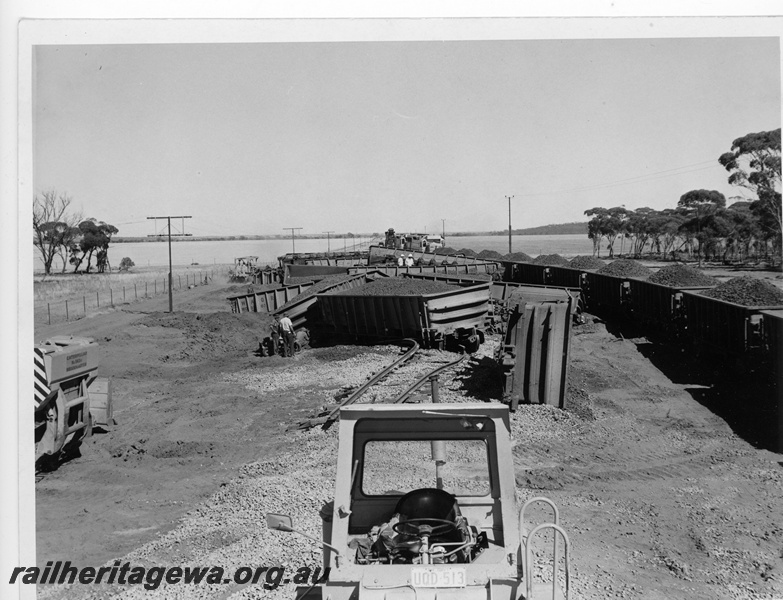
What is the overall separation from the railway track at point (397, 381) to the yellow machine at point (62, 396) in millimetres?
3324

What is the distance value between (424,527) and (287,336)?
48.7ft

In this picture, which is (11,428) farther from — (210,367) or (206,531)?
(210,367)

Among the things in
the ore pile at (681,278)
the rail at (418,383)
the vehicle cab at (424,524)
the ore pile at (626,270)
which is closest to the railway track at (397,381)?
the rail at (418,383)

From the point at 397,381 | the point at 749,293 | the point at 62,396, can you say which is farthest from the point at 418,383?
the point at 749,293

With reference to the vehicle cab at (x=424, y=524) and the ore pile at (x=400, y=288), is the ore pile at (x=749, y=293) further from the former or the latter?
the vehicle cab at (x=424, y=524)

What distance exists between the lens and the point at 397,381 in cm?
1417

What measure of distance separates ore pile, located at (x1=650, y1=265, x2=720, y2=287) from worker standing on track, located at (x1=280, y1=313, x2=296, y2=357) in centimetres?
1114

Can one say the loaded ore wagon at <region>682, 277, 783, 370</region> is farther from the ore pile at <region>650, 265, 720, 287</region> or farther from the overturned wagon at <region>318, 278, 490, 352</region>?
the overturned wagon at <region>318, 278, 490, 352</region>

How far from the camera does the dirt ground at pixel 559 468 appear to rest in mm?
6906

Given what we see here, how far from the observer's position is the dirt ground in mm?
6906

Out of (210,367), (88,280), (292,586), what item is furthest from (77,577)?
(88,280)

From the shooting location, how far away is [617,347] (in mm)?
18688

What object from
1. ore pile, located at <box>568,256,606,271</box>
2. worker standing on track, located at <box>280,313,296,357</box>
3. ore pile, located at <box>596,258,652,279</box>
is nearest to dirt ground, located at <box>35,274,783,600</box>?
worker standing on track, located at <box>280,313,296,357</box>

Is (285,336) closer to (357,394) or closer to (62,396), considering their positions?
(357,394)
